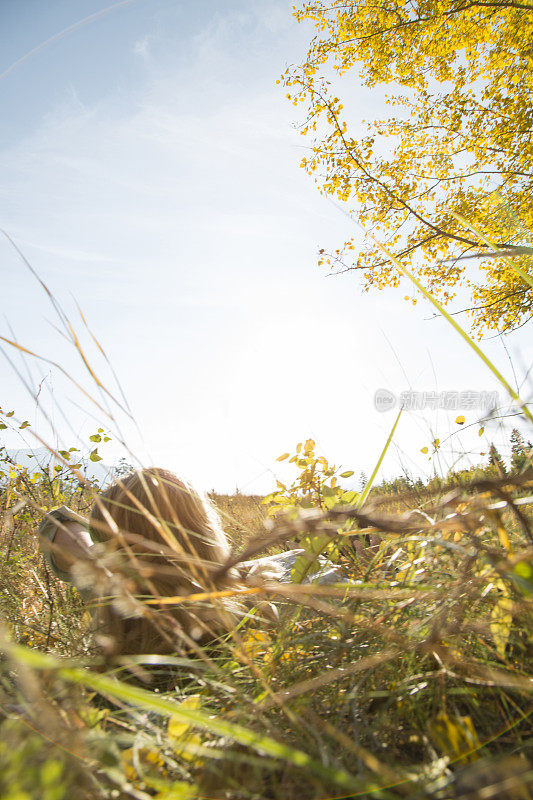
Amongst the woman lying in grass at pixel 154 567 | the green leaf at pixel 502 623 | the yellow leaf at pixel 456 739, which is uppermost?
the woman lying in grass at pixel 154 567

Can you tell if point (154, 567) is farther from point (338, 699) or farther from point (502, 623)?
point (502, 623)

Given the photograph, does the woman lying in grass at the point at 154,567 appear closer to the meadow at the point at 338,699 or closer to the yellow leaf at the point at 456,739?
the meadow at the point at 338,699

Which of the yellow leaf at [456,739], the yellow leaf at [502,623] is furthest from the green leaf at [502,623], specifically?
the yellow leaf at [456,739]

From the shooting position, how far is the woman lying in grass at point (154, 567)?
55 cm

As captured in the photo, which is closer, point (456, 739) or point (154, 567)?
point (456, 739)

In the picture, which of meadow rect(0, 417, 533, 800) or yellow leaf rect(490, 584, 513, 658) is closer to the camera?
meadow rect(0, 417, 533, 800)

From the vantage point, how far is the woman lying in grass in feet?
1.81

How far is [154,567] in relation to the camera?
2.23 ft

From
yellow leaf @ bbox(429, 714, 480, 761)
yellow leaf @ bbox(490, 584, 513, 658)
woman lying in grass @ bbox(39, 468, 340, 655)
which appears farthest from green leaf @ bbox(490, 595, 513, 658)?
woman lying in grass @ bbox(39, 468, 340, 655)

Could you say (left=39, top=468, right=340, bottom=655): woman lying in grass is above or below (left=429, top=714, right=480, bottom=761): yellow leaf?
above

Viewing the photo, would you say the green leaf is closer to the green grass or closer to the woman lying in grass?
the green grass

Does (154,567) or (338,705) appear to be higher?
(154,567)

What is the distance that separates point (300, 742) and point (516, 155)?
1025 centimetres

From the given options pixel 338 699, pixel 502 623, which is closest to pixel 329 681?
pixel 338 699
